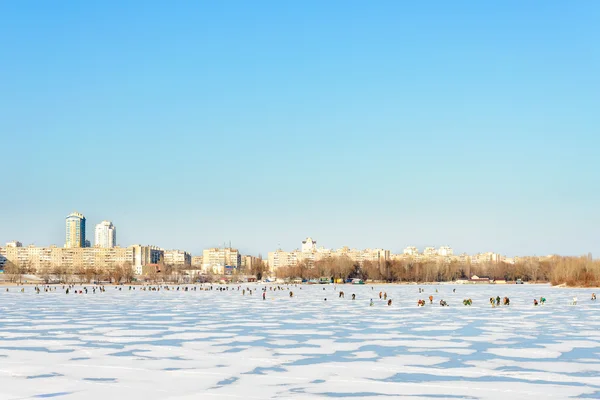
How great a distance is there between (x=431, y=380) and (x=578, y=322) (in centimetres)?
1607

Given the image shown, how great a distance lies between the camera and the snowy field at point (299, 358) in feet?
43.1

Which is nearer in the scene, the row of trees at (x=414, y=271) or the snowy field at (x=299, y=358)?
the snowy field at (x=299, y=358)

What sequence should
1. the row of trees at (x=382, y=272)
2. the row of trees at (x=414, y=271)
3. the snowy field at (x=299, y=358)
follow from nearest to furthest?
the snowy field at (x=299, y=358)
the row of trees at (x=382, y=272)
the row of trees at (x=414, y=271)

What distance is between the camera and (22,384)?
13.5 meters

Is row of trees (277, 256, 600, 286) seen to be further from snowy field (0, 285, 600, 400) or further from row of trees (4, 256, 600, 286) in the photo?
snowy field (0, 285, 600, 400)

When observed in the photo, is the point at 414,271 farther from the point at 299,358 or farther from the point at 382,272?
the point at 299,358

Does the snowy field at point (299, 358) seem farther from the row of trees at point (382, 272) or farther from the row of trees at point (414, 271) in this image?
the row of trees at point (414, 271)

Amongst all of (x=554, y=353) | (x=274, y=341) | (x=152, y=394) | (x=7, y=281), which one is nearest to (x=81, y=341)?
(x=274, y=341)

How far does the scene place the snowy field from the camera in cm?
1313

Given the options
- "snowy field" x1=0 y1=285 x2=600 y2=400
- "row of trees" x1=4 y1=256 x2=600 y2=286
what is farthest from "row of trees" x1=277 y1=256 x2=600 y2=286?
"snowy field" x1=0 y1=285 x2=600 y2=400

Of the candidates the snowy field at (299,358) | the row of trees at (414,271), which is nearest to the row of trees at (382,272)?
the row of trees at (414,271)

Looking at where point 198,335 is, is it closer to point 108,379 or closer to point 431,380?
point 108,379

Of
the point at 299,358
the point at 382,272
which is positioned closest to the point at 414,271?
the point at 382,272

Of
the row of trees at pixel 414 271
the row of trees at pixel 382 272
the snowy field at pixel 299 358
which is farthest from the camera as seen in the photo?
the row of trees at pixel 414 271
